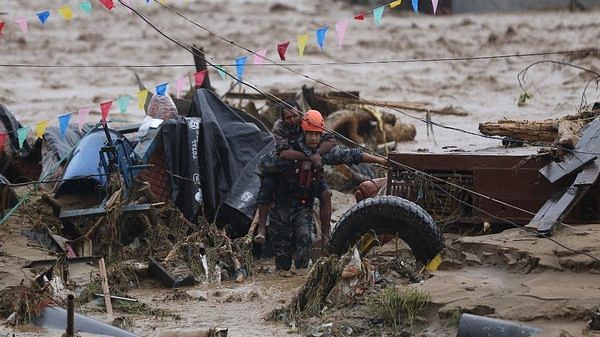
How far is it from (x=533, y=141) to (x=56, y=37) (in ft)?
71.6

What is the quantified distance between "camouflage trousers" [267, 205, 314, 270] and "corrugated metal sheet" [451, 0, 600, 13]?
22738mm

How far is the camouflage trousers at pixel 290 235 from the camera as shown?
10898mm

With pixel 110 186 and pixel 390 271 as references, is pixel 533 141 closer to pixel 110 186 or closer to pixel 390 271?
pixel 390 271

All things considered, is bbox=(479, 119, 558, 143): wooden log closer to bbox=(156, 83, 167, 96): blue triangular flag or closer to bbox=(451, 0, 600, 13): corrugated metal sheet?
bbox=(156, 83, 167, 96): blue triangular flag

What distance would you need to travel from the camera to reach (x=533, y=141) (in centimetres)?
1091

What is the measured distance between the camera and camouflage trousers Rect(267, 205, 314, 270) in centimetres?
1090

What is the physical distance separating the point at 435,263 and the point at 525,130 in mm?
2257

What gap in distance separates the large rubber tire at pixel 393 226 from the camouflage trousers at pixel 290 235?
1.20 metres

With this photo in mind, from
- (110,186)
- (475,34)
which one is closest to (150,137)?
(110,186)

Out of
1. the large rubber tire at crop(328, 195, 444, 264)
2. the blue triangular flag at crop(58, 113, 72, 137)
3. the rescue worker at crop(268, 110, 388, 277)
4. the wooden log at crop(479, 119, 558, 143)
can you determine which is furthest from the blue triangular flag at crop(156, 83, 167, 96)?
the large rubber tire at crop(328, 195, 444, 264)

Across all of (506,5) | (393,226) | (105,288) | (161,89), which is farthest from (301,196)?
(506,5)

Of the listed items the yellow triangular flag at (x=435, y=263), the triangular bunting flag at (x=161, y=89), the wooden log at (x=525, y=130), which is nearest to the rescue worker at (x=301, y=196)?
the wooden log at (x=525, y=130)

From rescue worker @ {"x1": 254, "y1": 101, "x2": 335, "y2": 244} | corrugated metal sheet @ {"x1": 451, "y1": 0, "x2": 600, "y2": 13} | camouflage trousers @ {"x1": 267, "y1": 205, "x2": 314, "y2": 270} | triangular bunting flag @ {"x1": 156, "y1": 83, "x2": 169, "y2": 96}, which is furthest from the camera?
corrugated metal sheet @ {"x1": 451, "y1": 0, "x2": 600, "y2": 13}

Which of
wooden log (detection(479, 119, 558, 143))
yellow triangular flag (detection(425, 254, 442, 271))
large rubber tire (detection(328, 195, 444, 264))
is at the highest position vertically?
wooden log (detection(479, 119, 558, 143))
